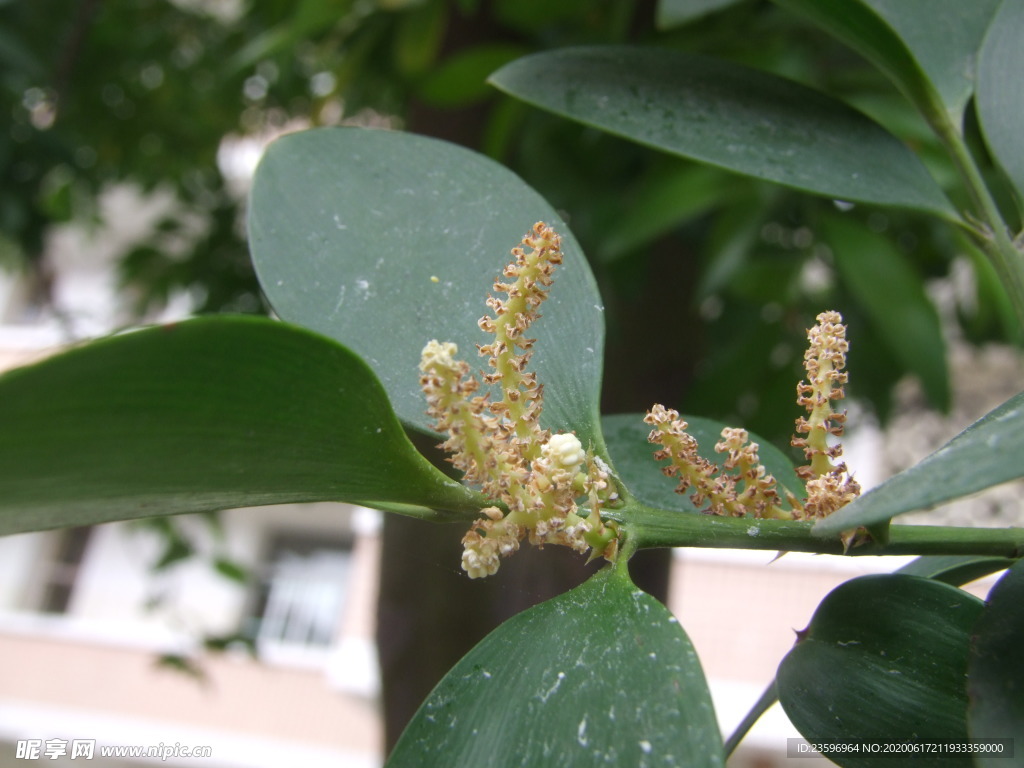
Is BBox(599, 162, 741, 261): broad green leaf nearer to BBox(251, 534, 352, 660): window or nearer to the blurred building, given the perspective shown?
the blurred building

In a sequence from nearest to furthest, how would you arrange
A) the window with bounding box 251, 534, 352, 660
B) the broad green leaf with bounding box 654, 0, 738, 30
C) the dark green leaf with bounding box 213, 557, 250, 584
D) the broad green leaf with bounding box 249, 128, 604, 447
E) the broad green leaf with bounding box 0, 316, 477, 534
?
the broad green leaf with bounding box 0, 316, 477, 534, the broad green leaf with bounding box 249, 128, 604, 447, the broad green leaf with bounding box 654, 0, 738, 30, the dark green leaf with bounding box 213, 557, 250, 584, the window with bounding box 251, 534, 352, 660

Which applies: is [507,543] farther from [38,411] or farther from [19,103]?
[19,103]

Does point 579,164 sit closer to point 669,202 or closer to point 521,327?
point 669,202

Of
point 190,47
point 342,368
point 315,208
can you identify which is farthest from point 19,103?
point 342,368

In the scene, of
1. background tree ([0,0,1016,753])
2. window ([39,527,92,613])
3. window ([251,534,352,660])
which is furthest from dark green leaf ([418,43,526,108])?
window ([39,527,92,613])

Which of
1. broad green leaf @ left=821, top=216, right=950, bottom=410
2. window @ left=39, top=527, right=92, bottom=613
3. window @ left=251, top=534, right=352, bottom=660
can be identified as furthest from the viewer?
window @ left=39, top=527, right=92, bottom=613

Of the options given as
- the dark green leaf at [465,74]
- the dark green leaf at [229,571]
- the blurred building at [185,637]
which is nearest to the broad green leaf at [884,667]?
the dark green leaf at [465,74]

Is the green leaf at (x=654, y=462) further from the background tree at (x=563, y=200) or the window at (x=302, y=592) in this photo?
the window at (x=302, y=592)

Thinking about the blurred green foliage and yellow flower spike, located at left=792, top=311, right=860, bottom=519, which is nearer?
yellow flower spike, located at left=792, top=311, right=860, bottom=519

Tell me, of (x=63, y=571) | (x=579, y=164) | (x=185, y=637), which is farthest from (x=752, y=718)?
(x=63, y=571)
